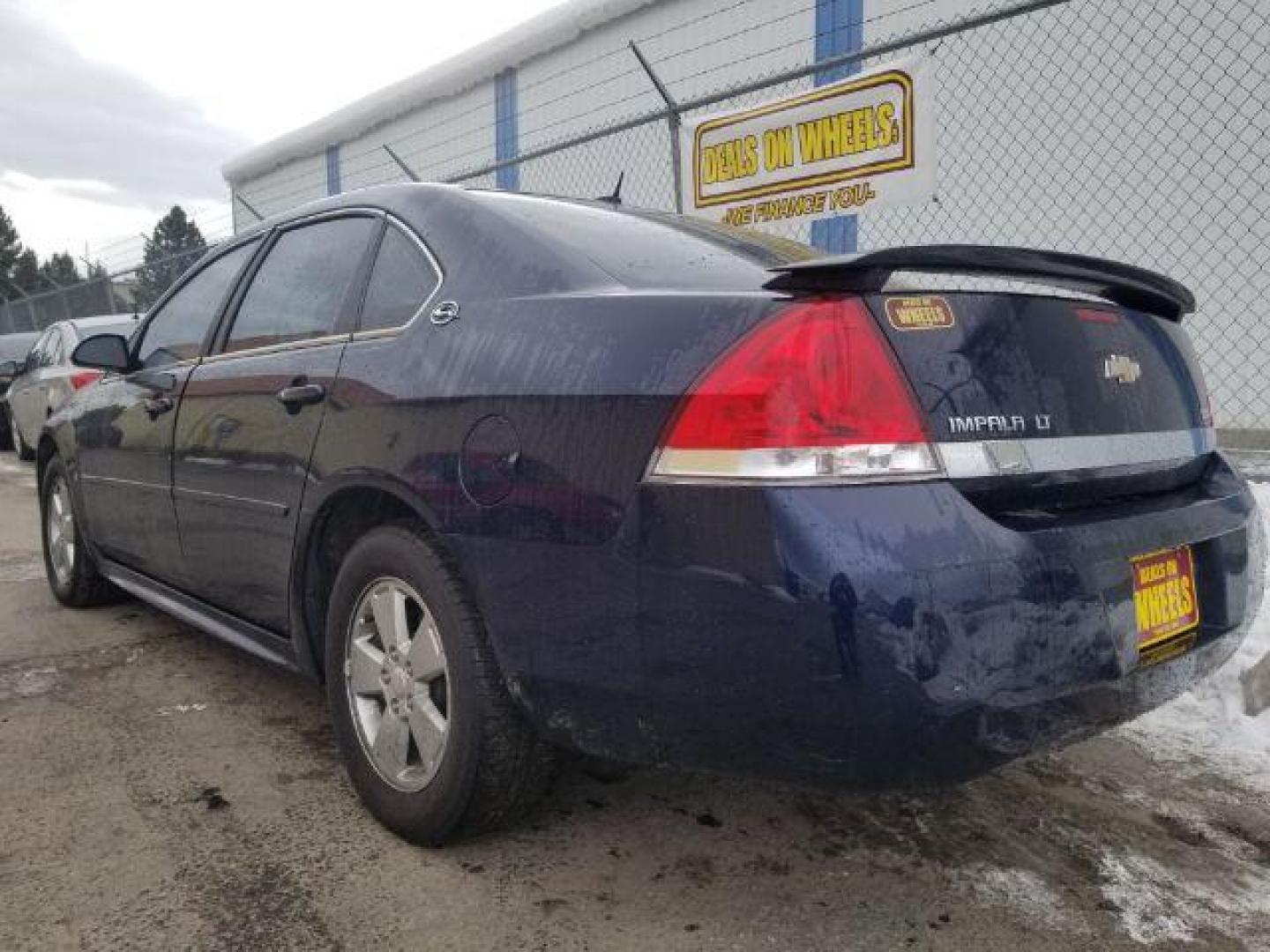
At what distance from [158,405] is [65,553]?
4.84ft

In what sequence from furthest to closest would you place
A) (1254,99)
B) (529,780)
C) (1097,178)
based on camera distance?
(1097,178), (1254,99), (529,780)

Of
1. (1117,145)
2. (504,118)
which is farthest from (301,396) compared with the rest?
(504,118)

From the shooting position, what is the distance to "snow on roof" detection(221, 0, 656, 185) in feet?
36.1

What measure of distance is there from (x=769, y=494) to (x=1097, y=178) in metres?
6.51

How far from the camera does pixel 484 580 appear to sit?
2.09m

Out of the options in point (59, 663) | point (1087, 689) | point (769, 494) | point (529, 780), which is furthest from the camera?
point (59, 663)

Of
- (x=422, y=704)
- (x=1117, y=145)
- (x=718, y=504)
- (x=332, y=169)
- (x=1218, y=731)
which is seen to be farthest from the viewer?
(x=332, y=169)

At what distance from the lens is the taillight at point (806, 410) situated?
5.64ft

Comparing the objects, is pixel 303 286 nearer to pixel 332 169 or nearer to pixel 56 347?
pixel 56 347

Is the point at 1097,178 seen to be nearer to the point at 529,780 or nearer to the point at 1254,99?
the point at 1254,99

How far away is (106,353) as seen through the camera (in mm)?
3920

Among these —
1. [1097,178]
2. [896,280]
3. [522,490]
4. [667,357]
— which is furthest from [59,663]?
[1097,178]

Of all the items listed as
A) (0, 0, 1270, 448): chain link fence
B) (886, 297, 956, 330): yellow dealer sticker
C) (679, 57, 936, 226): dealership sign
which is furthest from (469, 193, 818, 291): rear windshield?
(0, 0, 1270, 448): chain link fence

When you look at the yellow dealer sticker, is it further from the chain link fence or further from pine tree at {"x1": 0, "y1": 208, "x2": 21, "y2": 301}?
pine tree at {"x1": 0, "y1": 208, "x2": 21, "y2": 301}
